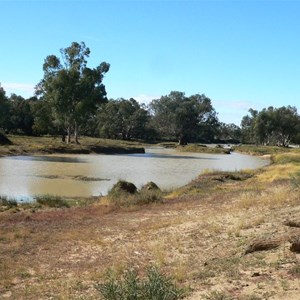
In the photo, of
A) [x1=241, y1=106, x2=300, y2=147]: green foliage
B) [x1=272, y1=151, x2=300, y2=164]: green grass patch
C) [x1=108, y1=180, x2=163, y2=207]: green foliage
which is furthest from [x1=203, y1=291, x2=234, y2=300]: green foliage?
[x1=241, y1=106, x2=300, y2=147]: green foliage

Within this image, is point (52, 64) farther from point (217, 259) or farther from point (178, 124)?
point (217, 259)

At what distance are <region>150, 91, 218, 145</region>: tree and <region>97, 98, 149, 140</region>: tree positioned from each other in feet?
26.8

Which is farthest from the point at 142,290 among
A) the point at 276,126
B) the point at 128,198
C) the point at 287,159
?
the point at 276,126

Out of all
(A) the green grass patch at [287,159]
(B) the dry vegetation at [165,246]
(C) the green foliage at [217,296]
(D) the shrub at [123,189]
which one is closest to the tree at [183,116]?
(A) the green grass patch at [287,159]

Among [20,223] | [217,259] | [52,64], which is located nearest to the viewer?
[217,259]

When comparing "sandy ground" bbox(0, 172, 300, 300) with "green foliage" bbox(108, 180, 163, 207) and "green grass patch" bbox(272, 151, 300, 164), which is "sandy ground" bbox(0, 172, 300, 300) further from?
"green grass patch" bbox(272, 151, 300, 164)

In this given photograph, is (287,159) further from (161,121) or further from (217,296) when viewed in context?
(161,121)

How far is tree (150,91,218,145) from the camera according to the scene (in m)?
142

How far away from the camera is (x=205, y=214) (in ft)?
59.7

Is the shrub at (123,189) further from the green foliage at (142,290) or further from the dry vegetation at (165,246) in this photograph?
the green foliage at (142,290)

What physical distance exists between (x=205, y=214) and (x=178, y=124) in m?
125

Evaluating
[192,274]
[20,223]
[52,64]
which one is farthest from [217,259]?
[52,64]

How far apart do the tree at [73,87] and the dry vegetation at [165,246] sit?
59825 millimetres

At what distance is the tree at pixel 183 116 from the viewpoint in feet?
468
